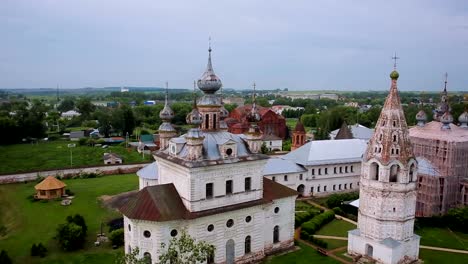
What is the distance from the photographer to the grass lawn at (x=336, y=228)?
101 ft

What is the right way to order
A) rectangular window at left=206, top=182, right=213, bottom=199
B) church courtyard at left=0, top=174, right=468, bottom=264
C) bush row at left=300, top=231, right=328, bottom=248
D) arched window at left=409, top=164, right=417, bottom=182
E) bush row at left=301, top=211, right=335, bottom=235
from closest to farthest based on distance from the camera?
rectangular window at left=206, top=182, right=213, bottom=199 < arched window at left=409, top=164, right=417, bottom=182 < church courtyard at left=0, top=174, right=468, bottom=264 < bush row at left=300, top=231, right=328, bottom=248 < bush row at left=301, top=211, right=335, bottom=235

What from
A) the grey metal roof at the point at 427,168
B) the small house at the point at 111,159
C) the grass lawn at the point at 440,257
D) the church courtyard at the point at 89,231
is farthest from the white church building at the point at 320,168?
the small house at the point at 111,159

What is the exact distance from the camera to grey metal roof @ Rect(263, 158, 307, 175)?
39.8m

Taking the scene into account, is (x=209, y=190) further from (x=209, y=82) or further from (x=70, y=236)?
(x=70, y=236)

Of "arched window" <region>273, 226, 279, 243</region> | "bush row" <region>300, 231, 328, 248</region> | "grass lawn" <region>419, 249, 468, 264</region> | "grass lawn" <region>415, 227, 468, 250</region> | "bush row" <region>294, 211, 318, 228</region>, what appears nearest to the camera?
"grass lawn" <region>419, 249, 468, 264</region>

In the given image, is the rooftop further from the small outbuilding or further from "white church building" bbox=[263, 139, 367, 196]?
the small outbuilding

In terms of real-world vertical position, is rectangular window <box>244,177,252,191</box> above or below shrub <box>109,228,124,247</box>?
above

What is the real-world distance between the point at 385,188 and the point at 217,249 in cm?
1105

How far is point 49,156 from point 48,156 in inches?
5.3

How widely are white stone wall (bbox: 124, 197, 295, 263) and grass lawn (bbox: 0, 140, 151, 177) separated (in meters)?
32.2

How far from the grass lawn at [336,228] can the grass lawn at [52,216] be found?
15.8 m

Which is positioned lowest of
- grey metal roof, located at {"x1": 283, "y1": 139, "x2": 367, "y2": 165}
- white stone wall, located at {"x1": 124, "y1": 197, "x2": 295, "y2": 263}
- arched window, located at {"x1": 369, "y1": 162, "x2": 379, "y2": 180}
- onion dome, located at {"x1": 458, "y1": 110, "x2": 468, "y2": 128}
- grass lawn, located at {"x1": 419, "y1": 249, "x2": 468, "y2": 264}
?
grass lawn, located at {"x1": 419, "y1": 249, "x2": 468, "y2": 264}

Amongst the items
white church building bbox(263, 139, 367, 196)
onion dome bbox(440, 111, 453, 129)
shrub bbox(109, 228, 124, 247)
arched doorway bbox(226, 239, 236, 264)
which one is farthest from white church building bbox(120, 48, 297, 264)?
onion dome bbox(440, 111, 453, 129)

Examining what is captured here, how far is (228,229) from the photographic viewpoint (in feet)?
79.7
